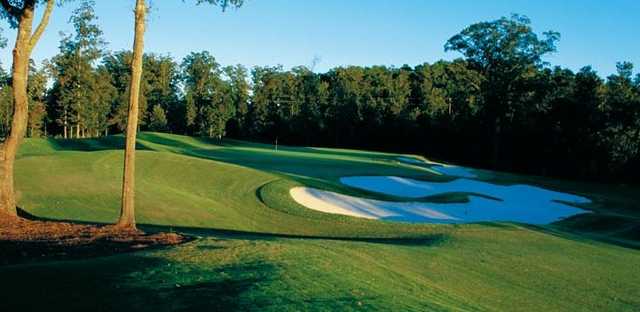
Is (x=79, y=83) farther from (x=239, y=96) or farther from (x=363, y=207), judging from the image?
(x=363, y=207)

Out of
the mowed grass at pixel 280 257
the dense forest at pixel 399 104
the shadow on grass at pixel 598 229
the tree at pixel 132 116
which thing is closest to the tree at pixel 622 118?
the dense forest at pixel 399 104

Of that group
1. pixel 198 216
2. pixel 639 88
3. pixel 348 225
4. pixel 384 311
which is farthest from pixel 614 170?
pixel 384 311

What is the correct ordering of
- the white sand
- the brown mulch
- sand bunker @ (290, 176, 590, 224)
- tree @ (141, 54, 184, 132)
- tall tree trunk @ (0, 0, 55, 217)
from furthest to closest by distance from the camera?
tree @ (141, 54, 184, 132) < sand bunker @ (290, 176, 590, 224) < the white sand < tall tree trunk @ (0, 0, 55, 217) < the brown mulch

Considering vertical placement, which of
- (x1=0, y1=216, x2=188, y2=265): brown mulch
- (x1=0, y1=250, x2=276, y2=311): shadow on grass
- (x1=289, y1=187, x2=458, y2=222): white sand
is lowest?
(x1=289, y1=187, x2=458, y2=222): white sand

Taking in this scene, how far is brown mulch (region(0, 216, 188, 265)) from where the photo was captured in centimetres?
1071

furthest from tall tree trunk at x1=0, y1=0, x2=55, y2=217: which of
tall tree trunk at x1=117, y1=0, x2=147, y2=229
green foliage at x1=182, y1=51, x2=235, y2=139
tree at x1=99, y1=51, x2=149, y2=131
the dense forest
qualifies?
green foliage at x1=182, y1=51, x2=235, y2=139

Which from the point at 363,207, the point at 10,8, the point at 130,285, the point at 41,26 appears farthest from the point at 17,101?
the point at 363,207

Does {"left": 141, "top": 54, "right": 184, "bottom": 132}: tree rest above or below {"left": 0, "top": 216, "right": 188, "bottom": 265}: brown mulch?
above

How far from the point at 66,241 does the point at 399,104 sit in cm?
7008

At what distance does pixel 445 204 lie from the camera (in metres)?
26.8

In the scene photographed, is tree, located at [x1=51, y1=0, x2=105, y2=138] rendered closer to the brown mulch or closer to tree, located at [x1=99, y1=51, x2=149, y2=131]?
tree, located at [x1=99, y1=51, x2=149, y2=131]

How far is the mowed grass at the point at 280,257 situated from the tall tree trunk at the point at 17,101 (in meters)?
2.63

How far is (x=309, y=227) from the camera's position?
20.1 m

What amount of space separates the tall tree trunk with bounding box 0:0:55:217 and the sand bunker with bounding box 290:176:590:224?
10954 millimetres
